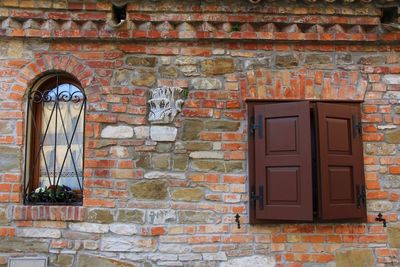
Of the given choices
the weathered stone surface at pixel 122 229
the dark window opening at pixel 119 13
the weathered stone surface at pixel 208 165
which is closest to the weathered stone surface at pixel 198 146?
the weathered stone surface at pixel 208 165

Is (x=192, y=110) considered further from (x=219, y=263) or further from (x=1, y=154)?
(x=1, y=154)

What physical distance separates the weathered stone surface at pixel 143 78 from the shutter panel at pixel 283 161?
1.09m

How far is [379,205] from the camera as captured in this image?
12.8 feet

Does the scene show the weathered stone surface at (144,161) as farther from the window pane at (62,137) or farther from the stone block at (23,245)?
the stone block at (23,245)

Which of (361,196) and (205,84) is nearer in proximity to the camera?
(361,196)

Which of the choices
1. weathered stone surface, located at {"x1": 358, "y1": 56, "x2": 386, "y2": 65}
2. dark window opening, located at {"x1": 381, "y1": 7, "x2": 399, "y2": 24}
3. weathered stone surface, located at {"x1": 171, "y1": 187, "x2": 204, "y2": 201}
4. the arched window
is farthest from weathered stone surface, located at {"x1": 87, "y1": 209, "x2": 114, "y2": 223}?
dark window opening, located at {"x1": 381, "y1": 7, "x2": 399, "y2": 24}

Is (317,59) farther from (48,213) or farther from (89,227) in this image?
(48,213)

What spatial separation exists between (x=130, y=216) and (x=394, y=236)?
260cm

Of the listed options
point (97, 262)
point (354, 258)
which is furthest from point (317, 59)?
point (97, 262)

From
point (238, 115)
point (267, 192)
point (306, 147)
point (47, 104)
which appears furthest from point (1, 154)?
point (306, 147)

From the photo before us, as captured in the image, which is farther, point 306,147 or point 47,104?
point 47,104

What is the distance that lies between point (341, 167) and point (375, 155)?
44 centimetres

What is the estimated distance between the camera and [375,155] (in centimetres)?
395

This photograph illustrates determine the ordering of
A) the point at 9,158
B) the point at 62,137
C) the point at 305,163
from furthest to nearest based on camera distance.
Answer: the point at 62,137 → the point at 9,158 → the point at 305,163
